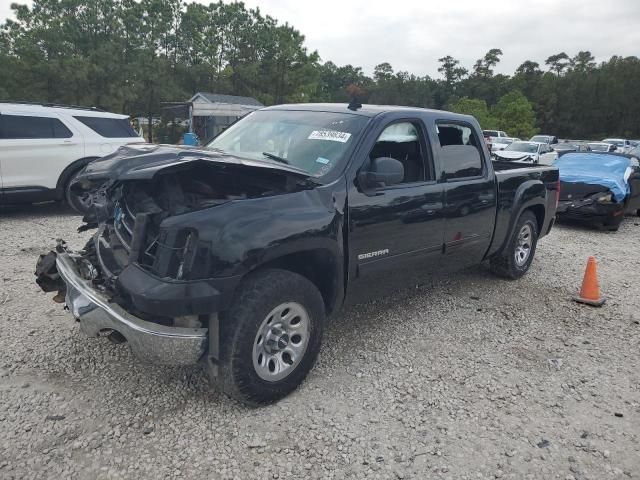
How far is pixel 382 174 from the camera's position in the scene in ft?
11.2

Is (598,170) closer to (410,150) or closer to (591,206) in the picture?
(591,206)

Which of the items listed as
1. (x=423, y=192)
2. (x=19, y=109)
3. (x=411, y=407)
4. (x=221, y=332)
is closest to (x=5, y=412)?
(x=221, y=332)

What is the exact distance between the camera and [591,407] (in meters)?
3.37

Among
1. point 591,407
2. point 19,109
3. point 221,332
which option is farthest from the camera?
point 19,109

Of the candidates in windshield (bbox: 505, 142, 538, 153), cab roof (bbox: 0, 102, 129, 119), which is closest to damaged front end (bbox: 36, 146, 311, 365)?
cab roof (bbox: 0, 102, 129, 119)

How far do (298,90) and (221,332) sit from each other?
47520 mm

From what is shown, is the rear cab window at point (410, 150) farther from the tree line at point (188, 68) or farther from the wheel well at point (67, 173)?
the wheel well at point (67, 173)

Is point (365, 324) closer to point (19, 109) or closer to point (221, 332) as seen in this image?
point (221, 332)

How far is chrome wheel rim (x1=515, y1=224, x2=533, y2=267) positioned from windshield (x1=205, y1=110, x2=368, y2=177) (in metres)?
3.11

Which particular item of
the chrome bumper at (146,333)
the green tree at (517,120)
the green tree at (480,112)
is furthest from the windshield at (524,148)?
the green tree at (517,120)

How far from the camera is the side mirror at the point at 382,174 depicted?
11.2 feet

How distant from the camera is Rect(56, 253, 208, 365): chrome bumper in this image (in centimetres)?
265

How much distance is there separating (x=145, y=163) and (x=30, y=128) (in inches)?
256

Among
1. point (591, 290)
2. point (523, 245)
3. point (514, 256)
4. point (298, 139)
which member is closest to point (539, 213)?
point (523, 245)
